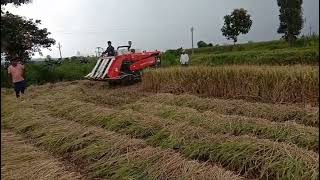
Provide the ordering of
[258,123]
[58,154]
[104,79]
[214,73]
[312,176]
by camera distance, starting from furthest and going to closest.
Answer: [104,79]
[214,73]
[258,123]
[58,154]
[312,176]

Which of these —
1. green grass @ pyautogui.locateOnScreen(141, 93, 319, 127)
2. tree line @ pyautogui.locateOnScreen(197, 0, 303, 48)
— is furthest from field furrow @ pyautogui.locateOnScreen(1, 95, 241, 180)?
tree line @ pyautogui.locateOnScreen(197, 0, 303, 48)

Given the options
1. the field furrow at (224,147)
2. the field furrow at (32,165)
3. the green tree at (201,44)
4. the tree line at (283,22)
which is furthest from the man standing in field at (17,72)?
the green tree at (201,44)

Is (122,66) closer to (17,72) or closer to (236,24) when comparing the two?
(17,72)

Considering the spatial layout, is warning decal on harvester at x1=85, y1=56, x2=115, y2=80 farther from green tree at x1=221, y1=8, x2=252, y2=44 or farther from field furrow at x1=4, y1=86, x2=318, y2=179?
green tree at x1=221, y1=8, x2=252, y2=44

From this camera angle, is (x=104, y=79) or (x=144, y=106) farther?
(x=104, y=79)

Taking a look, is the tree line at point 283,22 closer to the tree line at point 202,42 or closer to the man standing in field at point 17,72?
the tree line at point 202,42

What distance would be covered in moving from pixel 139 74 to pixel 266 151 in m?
10.2

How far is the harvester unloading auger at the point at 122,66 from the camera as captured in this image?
46.4ft

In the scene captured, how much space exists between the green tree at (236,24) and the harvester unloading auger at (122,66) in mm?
20265

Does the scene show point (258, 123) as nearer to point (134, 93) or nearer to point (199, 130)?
point (199, 130)

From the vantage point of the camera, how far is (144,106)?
9.12m

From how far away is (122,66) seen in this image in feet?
47.6

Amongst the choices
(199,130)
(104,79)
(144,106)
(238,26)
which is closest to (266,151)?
(199,130)

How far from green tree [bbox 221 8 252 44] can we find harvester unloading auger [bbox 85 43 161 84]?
2026cm
